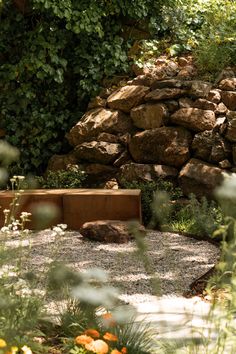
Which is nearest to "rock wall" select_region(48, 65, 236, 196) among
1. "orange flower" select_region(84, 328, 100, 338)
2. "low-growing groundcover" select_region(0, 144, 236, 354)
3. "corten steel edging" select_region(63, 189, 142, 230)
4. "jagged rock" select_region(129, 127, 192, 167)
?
"jagged rock" select_region(129, 127, 192, 167)

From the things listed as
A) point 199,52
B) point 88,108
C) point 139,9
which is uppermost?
point 139,9

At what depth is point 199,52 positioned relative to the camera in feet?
26.4

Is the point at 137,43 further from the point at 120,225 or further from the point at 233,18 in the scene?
the point at 120,225

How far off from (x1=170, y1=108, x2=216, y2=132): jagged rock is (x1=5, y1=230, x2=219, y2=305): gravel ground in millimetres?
1538

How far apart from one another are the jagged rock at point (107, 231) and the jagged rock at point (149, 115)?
1.82 metres

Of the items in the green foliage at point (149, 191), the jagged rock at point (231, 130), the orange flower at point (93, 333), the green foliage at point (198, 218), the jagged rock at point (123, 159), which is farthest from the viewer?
the jagged rock at point (123, 159)

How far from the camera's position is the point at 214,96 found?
24.6 ft

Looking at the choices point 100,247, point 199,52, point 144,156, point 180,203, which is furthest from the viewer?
point 199,52

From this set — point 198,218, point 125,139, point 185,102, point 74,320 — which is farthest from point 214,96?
point 74,320

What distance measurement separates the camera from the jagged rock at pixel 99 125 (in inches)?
307

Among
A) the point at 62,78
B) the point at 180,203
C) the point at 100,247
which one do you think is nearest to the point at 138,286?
the point at 100,247

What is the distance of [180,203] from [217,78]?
5.75ft

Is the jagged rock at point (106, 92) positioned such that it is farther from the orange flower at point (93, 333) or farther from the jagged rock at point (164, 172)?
the orange flower at point (93, 333)

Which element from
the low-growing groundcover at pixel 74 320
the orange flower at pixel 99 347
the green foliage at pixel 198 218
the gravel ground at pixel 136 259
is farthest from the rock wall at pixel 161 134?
the orange flower at pixel 99 347
